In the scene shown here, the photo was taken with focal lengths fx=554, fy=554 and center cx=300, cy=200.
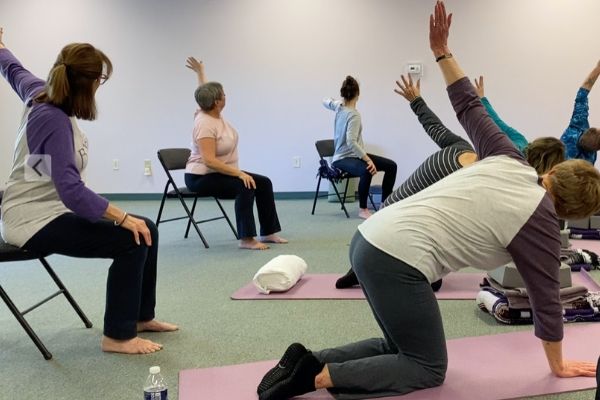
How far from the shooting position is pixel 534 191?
5.35ft

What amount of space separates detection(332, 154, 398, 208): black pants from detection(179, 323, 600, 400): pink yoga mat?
3062 millimetres

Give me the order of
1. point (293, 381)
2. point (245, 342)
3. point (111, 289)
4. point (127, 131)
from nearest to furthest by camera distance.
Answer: point (293, 381), point (111, 289), point (245, 342), point (127, 131)

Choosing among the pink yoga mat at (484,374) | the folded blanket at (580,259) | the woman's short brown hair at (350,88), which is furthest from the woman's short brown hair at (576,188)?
→ the woman's short brown hair at (350,88)

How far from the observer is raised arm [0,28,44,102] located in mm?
2398

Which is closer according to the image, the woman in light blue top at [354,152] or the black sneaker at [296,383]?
the black sneaker at [296,383]

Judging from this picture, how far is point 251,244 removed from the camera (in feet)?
13.7

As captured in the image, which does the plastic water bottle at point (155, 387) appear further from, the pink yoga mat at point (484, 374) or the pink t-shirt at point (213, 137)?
the pink t-shirt at point (213, 137)

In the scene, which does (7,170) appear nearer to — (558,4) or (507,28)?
(507,28)

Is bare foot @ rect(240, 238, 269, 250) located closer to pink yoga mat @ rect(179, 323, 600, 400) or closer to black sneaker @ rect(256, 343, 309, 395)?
pink yoga mat @ rect(179, 323, 600, 400)

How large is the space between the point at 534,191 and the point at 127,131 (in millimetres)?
5808

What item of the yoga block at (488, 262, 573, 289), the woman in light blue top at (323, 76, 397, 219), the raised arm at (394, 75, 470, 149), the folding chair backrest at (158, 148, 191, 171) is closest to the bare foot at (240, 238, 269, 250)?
the folding chair backrest at (158, 148, 191, 171)

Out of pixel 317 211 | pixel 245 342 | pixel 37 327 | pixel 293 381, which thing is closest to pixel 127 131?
pixel 317 211

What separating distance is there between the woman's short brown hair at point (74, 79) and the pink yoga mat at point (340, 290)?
4.43 feet

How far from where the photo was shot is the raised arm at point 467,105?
173 cm
